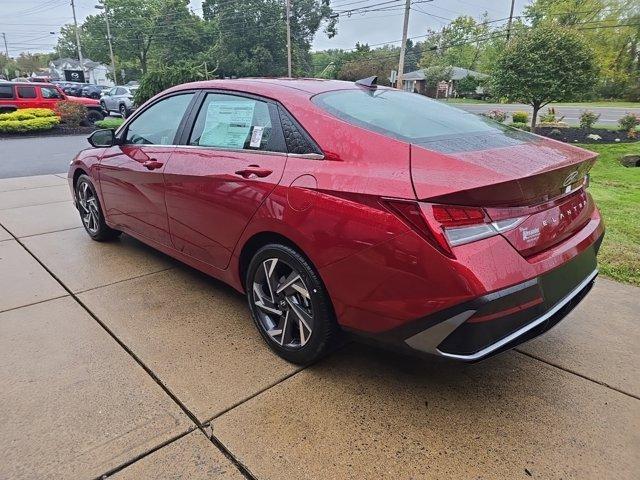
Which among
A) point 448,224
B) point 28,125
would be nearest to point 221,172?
point 448,224

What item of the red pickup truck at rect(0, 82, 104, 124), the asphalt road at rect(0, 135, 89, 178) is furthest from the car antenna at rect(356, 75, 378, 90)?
the red pickup truck at rect(0, 82, 104, 124)

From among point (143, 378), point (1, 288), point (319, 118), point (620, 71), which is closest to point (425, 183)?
point (319, 118)

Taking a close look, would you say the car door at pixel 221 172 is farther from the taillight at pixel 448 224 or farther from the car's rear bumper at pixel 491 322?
the car's rear bumper at pixel 491 322

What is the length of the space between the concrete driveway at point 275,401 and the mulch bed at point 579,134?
37.8 ft

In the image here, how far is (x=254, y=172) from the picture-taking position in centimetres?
260

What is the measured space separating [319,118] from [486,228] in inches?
42.0

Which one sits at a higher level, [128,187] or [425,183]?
[425,183]

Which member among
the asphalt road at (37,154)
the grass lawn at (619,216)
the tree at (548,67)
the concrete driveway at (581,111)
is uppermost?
the tree at (548,67)

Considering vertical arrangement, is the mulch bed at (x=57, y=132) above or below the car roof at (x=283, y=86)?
below

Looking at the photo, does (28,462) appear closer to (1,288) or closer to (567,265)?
(1,288)

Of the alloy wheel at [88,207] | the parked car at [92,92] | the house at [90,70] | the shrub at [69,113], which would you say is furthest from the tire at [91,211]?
the house at [90,70]

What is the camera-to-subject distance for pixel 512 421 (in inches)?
87.0

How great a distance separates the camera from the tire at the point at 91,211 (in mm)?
4574

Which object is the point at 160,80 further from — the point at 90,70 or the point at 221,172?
the point at 90,70
